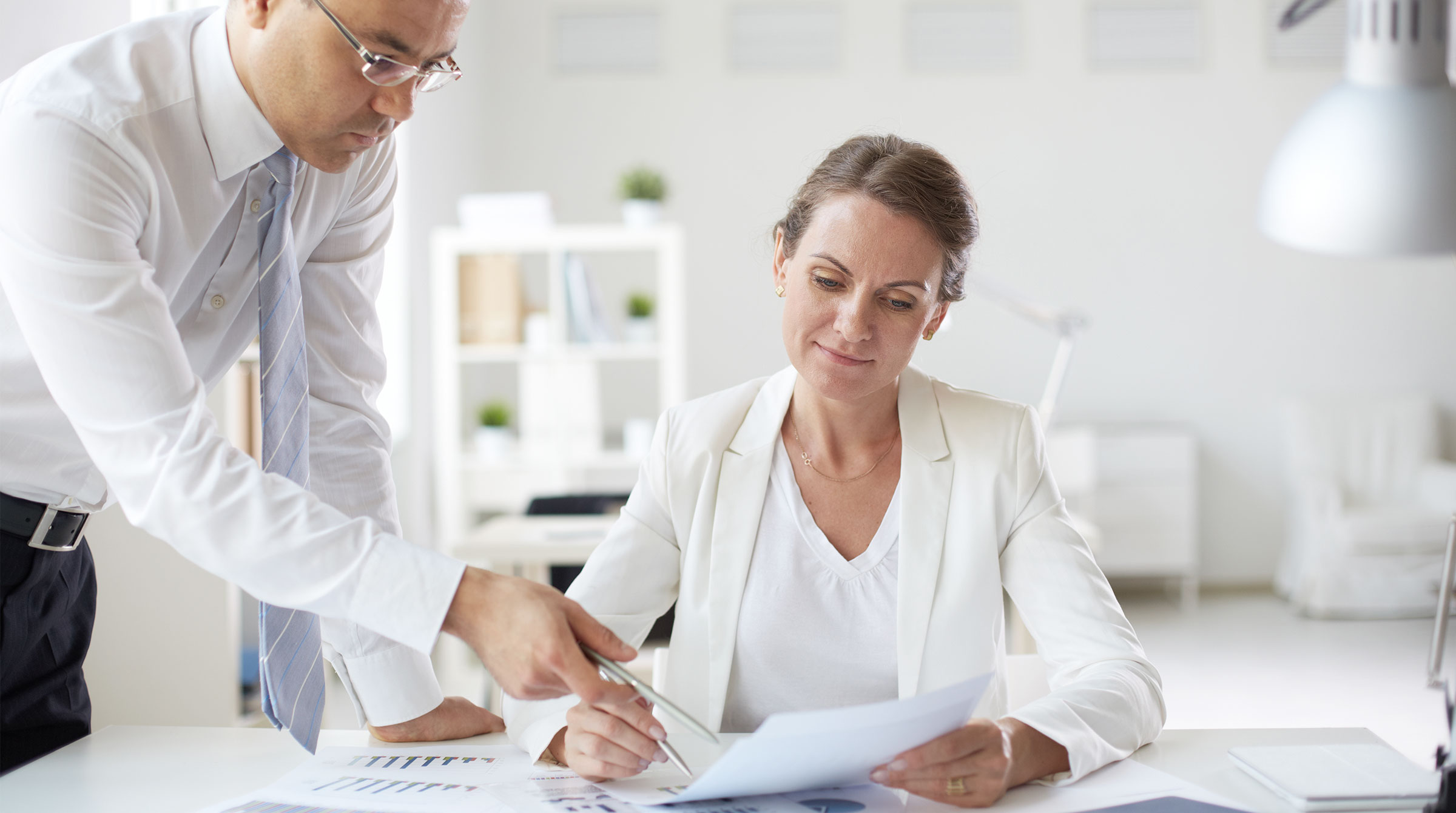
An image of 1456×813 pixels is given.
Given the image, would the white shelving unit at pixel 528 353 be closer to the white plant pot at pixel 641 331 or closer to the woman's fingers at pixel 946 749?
the white plant pot at pixel 641 331

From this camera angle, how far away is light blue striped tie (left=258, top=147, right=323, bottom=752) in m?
1.21

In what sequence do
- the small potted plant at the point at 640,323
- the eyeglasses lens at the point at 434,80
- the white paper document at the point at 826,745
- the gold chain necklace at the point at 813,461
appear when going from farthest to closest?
1. the small potted plant at the point at 640,323
2. the gold chain necklace at the point at 813,461
3. the eyeglasses lens at the point at 434,80
4. the white paper document at the point at 826,745

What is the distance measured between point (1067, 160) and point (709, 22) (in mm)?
2044

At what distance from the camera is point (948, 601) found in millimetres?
1363

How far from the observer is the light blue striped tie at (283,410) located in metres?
1.21

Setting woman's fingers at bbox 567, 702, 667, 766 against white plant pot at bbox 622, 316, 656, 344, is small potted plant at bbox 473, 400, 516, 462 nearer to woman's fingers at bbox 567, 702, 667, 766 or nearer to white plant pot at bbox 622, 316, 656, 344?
white plant pot at bbox 622, 316, 656, 344

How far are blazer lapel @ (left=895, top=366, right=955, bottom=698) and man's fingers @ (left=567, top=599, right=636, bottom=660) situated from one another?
49cm

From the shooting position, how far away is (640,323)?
4.64 m

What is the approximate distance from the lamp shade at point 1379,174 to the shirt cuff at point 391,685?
1032 millimetres

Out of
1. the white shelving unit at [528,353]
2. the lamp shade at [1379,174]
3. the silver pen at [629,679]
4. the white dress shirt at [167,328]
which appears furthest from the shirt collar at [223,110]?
the white shelving unit at [528,353]

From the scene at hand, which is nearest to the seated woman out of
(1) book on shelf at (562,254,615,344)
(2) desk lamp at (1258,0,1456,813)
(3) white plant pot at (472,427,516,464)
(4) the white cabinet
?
(2) desk lamp at (1258,0,1456,813)

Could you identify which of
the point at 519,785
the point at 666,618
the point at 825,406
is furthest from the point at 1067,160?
the point at 519,785

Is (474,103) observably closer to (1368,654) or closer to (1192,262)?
(1192,262)

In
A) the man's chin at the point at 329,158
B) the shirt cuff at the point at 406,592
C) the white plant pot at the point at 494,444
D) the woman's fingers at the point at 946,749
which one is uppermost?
the man's chin at the point at 329,158
